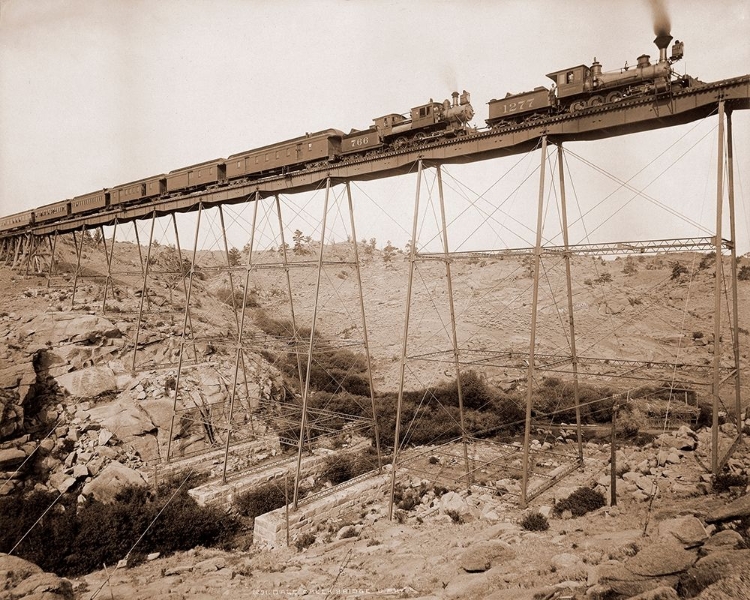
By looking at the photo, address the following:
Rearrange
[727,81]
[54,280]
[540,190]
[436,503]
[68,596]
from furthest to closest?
[54,280] → [436,503] → [540,190] → [727,81] → [68,596]

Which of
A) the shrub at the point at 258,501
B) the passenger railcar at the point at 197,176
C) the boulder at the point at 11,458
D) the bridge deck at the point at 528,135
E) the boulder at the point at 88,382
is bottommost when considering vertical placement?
the shrub at the point at 258,501

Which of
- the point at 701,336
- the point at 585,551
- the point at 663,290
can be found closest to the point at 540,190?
the point at 585,551

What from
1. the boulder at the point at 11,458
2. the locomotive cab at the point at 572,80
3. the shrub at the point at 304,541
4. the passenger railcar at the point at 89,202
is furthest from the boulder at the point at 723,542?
the passenger railcar at the point at 89,202

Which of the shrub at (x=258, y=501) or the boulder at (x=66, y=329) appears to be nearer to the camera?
the shrub at (x=258, y=501)

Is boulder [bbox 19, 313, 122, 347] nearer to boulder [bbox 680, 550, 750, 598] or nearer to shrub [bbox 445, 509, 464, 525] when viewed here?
shrub [bbox 445, 509, 464, 525]

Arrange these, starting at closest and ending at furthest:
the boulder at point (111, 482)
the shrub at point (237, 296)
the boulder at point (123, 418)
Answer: the boulder at point (111, 482) → the boulder at point (123, 418) → the shrub at point (237, 296)

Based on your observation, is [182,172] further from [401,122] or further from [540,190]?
[540,190]

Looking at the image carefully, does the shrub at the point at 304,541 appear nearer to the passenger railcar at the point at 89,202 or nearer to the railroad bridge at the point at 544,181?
the railroad bridge at the point at 544,181
